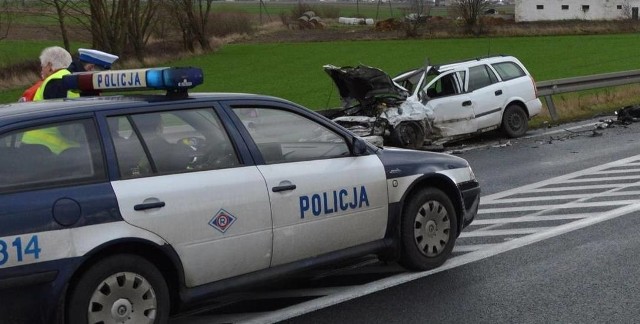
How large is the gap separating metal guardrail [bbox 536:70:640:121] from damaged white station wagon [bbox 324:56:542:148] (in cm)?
158

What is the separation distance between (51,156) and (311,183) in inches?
68.7

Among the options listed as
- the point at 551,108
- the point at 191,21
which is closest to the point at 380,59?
the point at 191,21

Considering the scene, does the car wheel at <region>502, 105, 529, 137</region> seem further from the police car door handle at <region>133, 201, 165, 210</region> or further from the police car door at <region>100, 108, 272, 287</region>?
the police car door handle at <region>133, 201, 165, 210</region>

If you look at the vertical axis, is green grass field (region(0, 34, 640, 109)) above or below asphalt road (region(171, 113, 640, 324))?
below

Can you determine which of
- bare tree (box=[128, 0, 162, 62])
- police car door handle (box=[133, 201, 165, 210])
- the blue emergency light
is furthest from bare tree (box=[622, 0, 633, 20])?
police car door handle (box=[133, 201, 165, 210])

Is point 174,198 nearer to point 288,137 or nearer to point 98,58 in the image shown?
point 288,137

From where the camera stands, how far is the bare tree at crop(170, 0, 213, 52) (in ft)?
174

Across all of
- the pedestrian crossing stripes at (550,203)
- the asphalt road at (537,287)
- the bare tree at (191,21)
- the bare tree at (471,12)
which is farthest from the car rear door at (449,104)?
the bare tree at (471,12)

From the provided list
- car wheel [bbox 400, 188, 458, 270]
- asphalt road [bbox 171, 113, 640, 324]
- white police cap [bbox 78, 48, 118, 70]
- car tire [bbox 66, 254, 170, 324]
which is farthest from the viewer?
white police cap [bbox 78, 48, 118, 70]

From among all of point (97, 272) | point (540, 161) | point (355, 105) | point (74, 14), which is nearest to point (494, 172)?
point (540, 161)

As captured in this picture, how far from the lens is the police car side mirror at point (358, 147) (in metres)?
6.20

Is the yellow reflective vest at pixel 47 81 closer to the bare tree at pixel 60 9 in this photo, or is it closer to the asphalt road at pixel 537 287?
the asphalt road at pixel 537 287

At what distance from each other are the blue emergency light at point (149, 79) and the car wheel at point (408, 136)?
9.02 metres

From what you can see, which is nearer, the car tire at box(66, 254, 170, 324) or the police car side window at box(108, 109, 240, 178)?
the car tire at box(66, 254, 170, 324)
